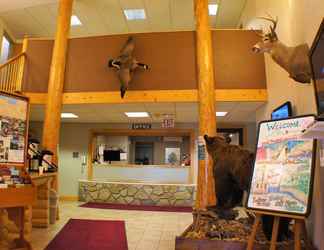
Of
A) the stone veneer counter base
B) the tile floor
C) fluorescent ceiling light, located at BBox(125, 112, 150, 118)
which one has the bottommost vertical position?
the tile floor

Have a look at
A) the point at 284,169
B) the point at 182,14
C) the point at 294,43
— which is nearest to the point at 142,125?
the point at 182,14

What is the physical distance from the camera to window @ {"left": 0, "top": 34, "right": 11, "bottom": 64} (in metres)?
7.75

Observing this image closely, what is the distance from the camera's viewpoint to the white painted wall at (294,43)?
2.68m

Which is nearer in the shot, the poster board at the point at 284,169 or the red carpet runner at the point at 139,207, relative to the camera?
the poster board at the point at 284,169

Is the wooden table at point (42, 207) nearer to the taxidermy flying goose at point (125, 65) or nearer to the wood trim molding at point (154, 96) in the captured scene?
the wood trim molding at point (154, 96)

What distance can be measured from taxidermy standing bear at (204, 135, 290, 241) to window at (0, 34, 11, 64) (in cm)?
717

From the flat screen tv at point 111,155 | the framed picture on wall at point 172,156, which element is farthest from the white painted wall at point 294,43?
the flat screen tv at point 111,155

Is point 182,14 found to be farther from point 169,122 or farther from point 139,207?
point 139,207

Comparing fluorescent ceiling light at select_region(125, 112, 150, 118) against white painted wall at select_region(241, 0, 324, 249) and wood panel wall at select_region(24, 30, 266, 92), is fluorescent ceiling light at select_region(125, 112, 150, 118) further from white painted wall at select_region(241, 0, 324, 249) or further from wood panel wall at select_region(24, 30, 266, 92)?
white painted wall at select_region(241, 0, 324, 249)

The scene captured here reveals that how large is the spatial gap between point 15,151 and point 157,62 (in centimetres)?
315

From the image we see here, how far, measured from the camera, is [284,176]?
7.20ft

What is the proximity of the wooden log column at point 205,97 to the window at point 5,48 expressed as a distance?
587 centimetres

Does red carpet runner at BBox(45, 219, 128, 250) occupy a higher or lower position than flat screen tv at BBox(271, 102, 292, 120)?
lower

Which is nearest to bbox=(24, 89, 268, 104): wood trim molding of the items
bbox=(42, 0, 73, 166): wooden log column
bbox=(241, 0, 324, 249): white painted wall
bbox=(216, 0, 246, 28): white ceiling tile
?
bbox=(42, 0, 73, 166): wooden log column
